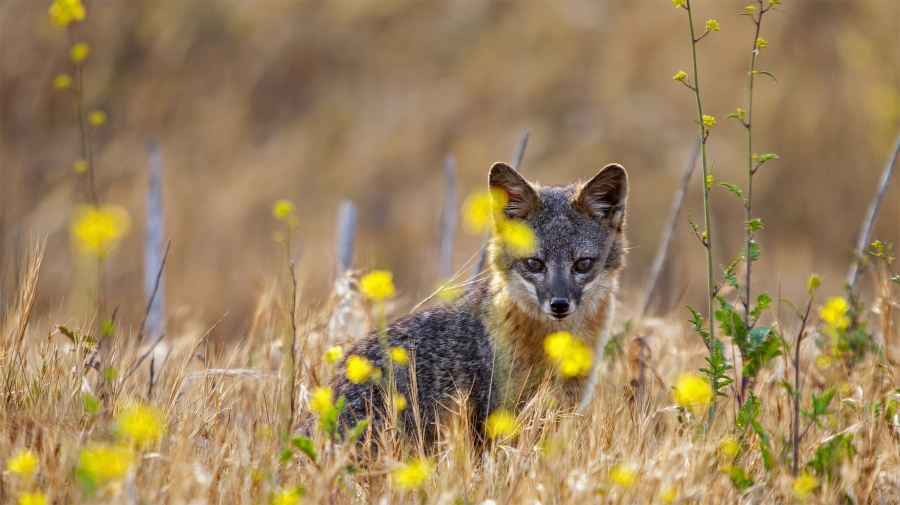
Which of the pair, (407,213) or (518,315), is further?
(407,213)

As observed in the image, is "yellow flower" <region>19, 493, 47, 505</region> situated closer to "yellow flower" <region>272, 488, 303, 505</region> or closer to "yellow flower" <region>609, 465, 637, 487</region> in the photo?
"yellow flower" <region>272, 488, 303, 505</region>

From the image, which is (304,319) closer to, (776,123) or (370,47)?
(776,123)

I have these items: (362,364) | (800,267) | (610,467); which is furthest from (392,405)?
(800,267)

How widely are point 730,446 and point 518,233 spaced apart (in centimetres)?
175

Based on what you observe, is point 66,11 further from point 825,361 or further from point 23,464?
point 825,361

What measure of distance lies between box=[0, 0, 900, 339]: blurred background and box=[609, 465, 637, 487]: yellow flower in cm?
996

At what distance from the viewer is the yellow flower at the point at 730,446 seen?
3535 mm

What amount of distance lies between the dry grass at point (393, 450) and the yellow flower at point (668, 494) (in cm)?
1

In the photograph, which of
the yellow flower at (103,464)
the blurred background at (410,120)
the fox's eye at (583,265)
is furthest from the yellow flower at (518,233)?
the blurred background at (410,120)

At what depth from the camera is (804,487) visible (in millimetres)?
3301

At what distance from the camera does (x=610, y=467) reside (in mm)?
3543

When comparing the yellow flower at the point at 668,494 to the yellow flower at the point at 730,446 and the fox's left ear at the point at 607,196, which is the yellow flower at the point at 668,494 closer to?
the yellow flower at the point at 730,446

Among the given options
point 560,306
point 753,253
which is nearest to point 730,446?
point 753,253

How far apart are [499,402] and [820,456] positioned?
5.89 ft
